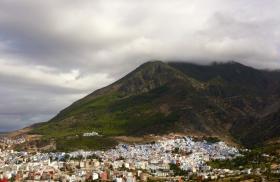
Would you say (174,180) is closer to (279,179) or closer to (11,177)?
(279,179)

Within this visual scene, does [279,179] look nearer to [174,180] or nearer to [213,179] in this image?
[213,179]

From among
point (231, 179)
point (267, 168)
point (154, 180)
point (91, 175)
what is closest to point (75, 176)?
point (91, 175)

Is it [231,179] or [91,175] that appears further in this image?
[91,175]

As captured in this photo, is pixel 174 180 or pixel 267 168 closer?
pixel 174 180

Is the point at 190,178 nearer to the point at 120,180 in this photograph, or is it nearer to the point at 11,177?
the point at 120,180

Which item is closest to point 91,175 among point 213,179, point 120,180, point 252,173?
point 120,180

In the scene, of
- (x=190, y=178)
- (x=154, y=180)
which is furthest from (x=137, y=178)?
(x=190, y=178)

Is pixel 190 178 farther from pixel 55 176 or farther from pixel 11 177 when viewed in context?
pixel 11 177

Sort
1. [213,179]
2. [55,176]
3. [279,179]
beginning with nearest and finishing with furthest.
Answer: [279,179], [213,179], [55,176]

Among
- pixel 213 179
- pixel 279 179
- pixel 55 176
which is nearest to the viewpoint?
pixel 279 179
